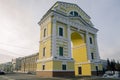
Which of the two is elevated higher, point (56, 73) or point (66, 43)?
point (66, 43)

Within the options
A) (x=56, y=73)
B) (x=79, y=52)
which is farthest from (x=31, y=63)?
(x=56, y=73)

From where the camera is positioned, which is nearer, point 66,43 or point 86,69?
point 66,43

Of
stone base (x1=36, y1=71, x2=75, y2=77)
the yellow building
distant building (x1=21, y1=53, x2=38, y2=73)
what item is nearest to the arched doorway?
the yellow building

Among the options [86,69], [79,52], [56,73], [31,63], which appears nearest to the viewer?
[56,73]

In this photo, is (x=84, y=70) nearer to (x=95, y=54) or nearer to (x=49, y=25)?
(x=95, y=54)

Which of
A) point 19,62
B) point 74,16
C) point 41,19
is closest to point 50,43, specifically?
point 41,19

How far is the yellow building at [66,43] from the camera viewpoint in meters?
23.7

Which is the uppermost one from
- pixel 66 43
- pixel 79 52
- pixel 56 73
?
pixel 66 43

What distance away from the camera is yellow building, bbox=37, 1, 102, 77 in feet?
77.8

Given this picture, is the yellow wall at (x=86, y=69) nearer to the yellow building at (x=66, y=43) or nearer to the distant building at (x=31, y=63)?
the yellow building at (x=66, y=43)

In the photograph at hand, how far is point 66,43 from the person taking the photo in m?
26.5

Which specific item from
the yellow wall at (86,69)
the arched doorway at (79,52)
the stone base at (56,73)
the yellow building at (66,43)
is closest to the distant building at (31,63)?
the arched doorway at (79,52)

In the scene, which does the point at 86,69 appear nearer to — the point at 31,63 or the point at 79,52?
the point at 79,52

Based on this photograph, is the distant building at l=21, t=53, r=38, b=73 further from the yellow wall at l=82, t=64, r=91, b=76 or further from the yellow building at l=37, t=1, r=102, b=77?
the yellow wall at l=82, t=64, r=91, b=76
